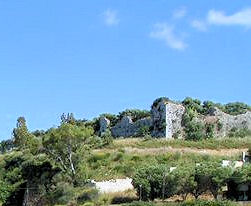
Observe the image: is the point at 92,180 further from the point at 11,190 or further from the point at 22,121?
the point at 22,121

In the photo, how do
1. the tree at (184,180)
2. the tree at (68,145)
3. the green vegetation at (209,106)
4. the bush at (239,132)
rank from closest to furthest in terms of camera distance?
the tree at (184,180), the tree at (68,145), the bush at (239,132), the green vegetation at (209,106)

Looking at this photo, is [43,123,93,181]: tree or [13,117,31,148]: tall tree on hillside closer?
[43,123,93,181]: tree

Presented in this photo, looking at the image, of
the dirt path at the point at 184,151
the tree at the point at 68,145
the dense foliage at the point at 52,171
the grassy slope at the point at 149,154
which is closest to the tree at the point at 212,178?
the grassy slope at the point at 149,154

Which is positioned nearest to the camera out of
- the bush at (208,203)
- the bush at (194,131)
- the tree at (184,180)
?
the bush at (208,203)

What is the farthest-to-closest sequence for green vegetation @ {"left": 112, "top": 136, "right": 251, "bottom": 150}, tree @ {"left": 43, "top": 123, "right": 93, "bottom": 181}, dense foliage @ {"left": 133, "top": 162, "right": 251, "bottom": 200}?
green vegetation @ {"left": 112, "top": 136, "right": 251, "bottom": 150} < tree @ {"left": 43, "top": 123, "right": 93, "bottom": 181} < dense foliage @ {"left": 133, "top": 162, "right": 251, "bottom": 200}

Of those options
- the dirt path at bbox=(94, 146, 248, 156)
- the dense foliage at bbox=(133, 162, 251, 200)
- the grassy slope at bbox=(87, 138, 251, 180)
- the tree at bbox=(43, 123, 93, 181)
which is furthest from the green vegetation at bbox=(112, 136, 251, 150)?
the dense foliage at bbox=(133, 162, 251, 200)

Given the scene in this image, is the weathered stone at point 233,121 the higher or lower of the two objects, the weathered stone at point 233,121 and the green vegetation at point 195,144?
the higher

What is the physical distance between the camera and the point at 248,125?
7588 cm

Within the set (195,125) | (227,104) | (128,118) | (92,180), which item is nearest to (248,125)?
(195,125)

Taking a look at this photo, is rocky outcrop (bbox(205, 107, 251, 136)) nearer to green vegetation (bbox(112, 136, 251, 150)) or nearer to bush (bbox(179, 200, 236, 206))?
green vegetation (bbox(112, 136, 251, 150))

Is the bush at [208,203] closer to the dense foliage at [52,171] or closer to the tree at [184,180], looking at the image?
the tree at [184,180]

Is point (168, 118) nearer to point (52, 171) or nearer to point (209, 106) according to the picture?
point (209, 106)

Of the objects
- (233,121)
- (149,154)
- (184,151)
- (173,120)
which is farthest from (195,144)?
(233,121)

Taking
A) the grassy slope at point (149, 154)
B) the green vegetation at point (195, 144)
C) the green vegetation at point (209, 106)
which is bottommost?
the grassy slope at point (149, 154)
